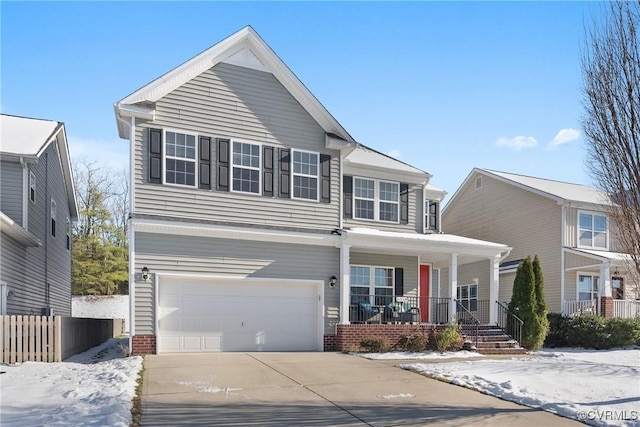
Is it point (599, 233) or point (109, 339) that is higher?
point (599, 233)

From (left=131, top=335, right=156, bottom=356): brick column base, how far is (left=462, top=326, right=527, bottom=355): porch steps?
9151 millimetres

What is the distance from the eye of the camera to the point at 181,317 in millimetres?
14531

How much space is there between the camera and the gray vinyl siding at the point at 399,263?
719 inches

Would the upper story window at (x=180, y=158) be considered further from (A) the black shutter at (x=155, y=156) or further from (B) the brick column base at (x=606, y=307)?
(B) the brick column base at (x=606, y=307)

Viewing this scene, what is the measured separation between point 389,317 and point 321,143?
20.3ft

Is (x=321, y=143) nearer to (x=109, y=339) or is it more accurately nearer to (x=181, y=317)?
(x=181, y=317)

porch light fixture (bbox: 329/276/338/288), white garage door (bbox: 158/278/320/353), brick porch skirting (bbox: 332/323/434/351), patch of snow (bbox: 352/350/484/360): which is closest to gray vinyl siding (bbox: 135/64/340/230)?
porch light fixture (bbox: 329/276/338/288)

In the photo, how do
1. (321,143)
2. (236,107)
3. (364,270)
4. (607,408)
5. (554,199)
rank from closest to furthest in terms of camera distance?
(607,408), (236,107), (321,143), (364,270), (554,199)

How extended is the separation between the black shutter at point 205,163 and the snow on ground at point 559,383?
23.8 ft

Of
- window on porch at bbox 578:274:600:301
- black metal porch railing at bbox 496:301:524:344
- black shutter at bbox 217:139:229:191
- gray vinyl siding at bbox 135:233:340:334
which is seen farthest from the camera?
window on porch at bbox 578:274:600:301

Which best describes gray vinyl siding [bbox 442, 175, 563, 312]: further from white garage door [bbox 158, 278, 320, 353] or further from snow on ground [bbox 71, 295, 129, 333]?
snow on ground [bbox 71, 295, 129, 333]

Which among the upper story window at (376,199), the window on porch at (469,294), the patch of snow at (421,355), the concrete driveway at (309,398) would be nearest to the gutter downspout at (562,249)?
the window on porch at (469,294)

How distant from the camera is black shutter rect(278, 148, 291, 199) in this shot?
16.1m

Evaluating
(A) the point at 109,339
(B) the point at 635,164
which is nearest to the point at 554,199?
(B) the point at 635,164
